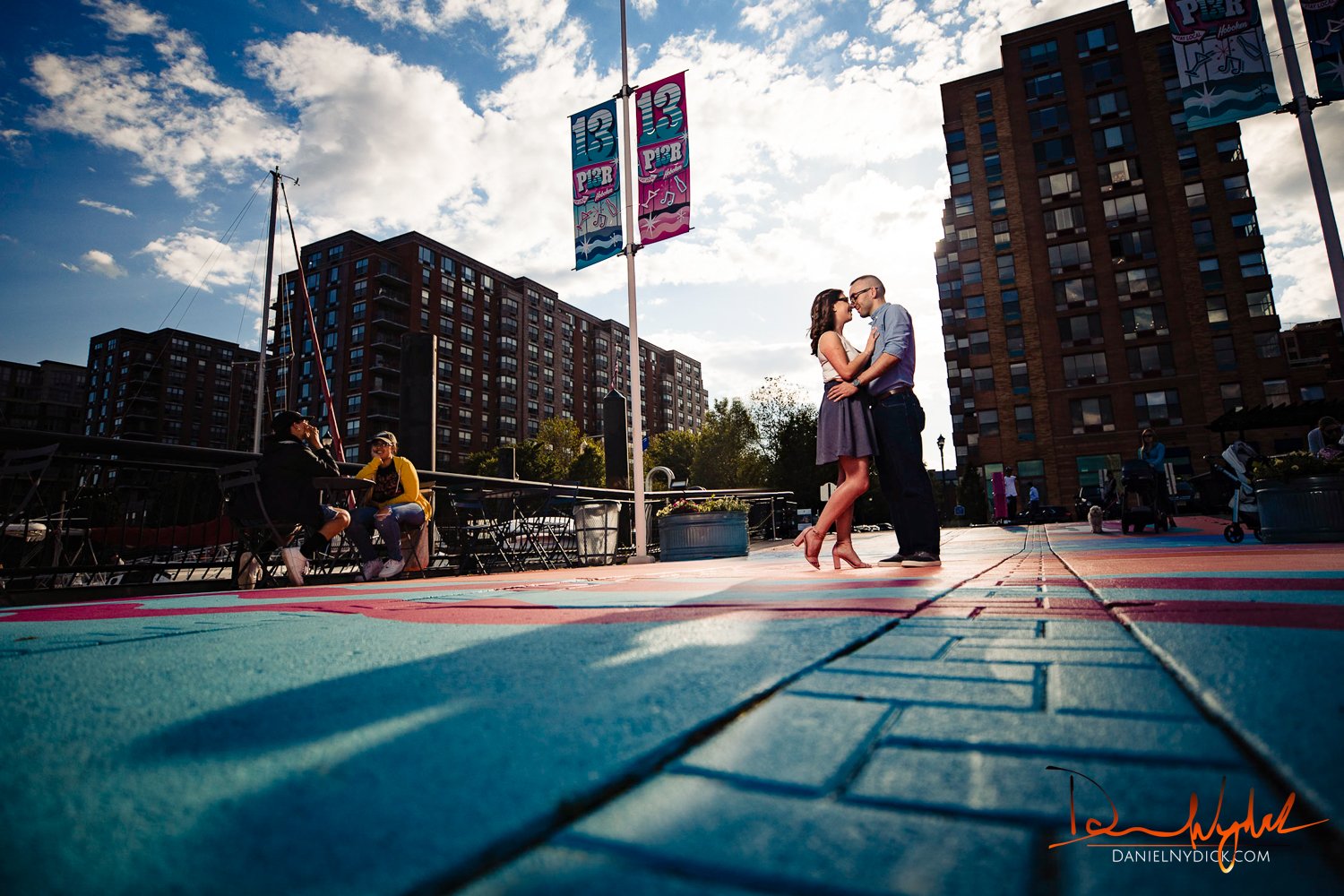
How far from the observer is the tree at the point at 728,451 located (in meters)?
43.3

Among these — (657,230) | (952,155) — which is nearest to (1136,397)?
(952,155)

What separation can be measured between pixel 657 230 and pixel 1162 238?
4074 centimetres

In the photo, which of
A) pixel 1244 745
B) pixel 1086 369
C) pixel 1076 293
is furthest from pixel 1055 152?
pixel 1244 745

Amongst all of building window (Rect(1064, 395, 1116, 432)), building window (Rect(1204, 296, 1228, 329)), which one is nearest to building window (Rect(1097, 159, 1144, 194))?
building window (Rect(1204, 296, 1228, 329))

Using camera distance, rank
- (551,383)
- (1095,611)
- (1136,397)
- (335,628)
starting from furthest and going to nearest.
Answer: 1. (551,383)
2. (1136,397)
3. (335,628)
4. (1095,611)

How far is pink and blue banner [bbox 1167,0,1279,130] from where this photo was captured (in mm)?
8516

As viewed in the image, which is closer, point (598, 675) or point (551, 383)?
point (598, 675)

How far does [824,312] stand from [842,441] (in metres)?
0.97

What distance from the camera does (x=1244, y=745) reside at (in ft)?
2.11

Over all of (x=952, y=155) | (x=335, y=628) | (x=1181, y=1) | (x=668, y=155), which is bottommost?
(x=335, y=628)

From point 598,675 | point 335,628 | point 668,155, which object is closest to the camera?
point 598,675

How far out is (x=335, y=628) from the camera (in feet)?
6.56

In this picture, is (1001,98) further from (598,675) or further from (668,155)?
(598,675)

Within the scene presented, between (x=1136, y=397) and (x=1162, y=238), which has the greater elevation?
(x=1162, y=238)
